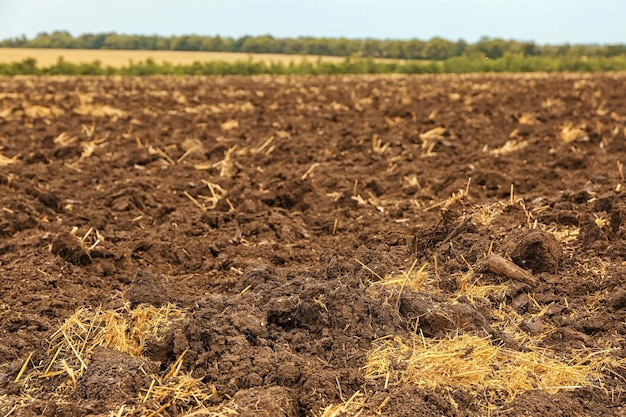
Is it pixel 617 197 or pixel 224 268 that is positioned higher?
pixel 617 197

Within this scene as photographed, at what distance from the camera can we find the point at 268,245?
6098mm

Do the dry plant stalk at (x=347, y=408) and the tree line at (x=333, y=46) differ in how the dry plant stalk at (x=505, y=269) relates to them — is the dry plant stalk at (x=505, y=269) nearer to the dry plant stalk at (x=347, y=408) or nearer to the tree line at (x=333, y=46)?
the dry plant stalk at (x=347, y=408)

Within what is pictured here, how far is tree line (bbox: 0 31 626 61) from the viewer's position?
6253 cm

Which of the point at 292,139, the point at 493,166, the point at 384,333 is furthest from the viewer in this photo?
the point at 292,139

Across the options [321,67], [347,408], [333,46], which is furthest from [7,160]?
[333,46]

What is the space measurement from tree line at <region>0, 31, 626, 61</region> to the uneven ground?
49037 millimetres

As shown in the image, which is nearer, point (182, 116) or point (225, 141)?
point (225, 141)

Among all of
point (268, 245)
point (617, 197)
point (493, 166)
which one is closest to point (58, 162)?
point (268, 245)

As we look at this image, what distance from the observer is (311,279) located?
446 centimetres

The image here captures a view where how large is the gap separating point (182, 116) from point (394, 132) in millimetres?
4985

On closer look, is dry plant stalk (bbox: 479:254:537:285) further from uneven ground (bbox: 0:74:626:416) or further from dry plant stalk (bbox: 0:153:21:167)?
dry plant stalk (bbox: 0:153:21:167)

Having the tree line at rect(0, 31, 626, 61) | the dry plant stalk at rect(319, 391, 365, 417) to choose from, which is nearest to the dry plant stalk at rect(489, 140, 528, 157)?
the dry plant stalk at rect(319, 391, 365, 417)

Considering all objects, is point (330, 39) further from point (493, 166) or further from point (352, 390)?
point (352, 390)

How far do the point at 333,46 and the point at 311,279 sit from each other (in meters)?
69.8
